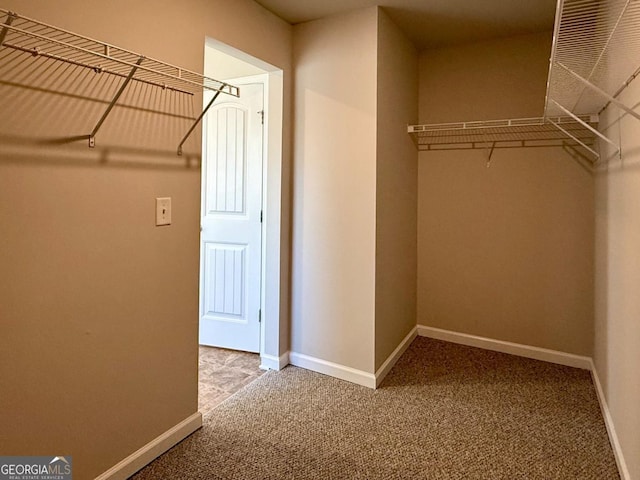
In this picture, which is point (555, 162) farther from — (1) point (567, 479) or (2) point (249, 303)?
(2) point (249, 303)

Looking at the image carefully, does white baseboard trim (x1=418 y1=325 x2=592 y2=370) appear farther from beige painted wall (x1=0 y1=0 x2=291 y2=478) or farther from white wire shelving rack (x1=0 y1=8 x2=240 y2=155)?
white wire shelving rack (x1=0 y1=8 x2=240 y2=155)

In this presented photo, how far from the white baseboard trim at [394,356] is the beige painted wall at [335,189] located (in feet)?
0.33

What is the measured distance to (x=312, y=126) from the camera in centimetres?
285

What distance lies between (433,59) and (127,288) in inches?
113

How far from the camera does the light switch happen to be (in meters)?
1.92

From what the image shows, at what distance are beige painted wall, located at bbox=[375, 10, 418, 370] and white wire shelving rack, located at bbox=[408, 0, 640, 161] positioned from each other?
0.91ft

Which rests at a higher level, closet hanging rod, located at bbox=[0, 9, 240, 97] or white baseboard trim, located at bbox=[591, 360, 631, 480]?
closet hanging rod, located at bbox=[0, 9, 240, 97]

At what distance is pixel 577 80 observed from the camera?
1880 millimetres

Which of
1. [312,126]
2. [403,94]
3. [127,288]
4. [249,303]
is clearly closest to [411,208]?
[403,94]

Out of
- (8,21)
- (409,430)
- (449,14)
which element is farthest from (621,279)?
(8,21)

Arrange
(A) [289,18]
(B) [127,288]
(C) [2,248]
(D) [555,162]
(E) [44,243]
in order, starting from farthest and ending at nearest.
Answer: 1. (D) [555,162]
2. (A) [289,18]
3. (B) [127,288]
4. (E) [44,243]
5. (C) [2,248]

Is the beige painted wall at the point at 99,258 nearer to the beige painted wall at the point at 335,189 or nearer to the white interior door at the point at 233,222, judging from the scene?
the beige painted wall at the point at 335,189

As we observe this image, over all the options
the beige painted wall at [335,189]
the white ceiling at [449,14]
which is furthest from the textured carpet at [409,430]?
the white ceiling at [449,14]

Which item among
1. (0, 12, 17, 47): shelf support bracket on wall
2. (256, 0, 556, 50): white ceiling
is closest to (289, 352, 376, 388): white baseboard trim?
(256, 0, 556, 50): white ceiling
